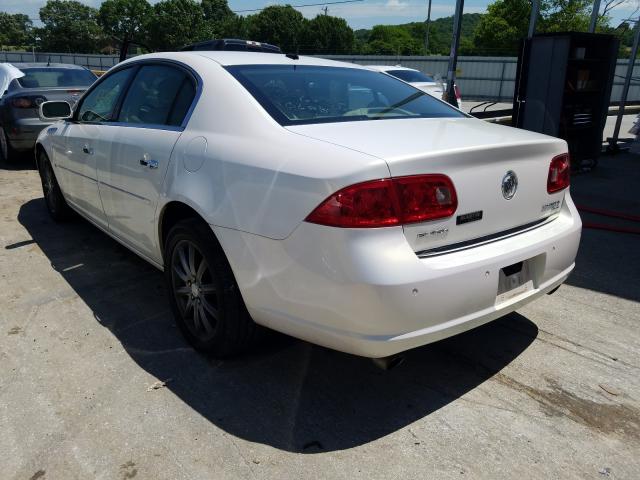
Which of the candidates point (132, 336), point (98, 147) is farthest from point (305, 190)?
point (98, 147)

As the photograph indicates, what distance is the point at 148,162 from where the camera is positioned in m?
3.18

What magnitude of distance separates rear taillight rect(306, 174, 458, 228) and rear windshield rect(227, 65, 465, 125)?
2.14 ft

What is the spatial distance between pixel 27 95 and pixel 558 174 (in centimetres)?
773

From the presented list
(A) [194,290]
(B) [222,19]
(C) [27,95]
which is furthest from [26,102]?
(B) [222,19]

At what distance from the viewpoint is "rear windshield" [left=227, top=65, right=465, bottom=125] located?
9.15 ft

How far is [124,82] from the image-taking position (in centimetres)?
392

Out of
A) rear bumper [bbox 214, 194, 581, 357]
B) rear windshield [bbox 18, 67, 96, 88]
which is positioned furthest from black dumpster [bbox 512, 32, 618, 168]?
rear windshield [bbox 18, 67, 96, 88]

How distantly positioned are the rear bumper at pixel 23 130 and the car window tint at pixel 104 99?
13.5 feet

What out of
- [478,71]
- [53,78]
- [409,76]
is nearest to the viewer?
[53,78]

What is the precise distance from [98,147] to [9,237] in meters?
2.00

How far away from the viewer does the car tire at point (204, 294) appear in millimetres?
2691

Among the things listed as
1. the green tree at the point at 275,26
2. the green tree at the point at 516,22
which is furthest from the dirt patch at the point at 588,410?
the green tree at the point at 275,26

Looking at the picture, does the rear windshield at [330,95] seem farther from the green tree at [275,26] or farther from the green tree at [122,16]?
the green tree at [122,16]

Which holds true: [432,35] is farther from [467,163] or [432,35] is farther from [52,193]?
[467,163]
